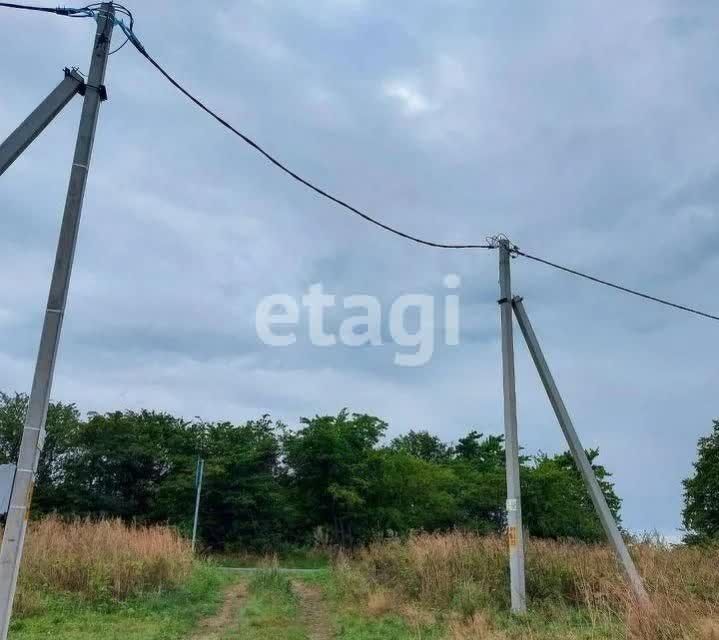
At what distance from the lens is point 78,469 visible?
29422mm

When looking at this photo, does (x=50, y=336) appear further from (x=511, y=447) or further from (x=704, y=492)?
(x=704, y=492)

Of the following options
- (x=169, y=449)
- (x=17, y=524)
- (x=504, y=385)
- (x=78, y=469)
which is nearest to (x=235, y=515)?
(x=169, y=449)

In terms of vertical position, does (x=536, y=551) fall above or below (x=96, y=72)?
below

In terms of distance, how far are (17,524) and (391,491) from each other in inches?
1032

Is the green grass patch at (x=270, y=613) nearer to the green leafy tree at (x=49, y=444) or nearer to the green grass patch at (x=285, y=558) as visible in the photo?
the green grass patch at (x=285, y=558)

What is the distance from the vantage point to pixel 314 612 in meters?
9.92

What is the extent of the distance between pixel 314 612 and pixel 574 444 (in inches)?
187

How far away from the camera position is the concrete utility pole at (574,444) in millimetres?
9320

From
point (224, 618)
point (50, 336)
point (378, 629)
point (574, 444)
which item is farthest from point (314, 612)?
point (50, 336)

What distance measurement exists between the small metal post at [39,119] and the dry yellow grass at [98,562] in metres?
6.38

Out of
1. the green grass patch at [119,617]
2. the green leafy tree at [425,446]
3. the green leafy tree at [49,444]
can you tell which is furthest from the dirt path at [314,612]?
the green leafy tree at [425,446]

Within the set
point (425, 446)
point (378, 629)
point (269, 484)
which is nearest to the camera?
point (378, 629)

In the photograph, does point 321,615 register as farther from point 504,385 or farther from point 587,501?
point 587,501

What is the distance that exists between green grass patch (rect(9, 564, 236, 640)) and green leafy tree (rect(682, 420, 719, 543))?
2919cm
